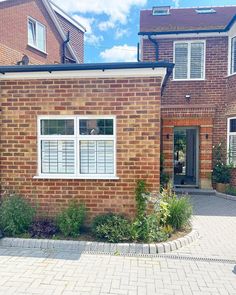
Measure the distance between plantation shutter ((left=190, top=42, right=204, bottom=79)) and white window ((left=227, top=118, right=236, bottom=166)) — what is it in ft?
7.84

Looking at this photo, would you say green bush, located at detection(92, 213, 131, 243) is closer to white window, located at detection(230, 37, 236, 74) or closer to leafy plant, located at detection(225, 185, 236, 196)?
leafy plant, located at detection(225, 185, 236, 196)

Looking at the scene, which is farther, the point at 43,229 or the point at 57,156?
the point at 57,156

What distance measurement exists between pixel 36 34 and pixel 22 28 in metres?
1.31

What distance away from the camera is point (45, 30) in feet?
44.6

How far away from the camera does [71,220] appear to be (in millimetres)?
5129

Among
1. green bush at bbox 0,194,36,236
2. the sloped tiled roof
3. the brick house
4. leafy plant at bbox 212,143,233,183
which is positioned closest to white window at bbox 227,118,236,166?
the brick house

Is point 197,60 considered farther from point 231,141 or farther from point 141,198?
point 141,198

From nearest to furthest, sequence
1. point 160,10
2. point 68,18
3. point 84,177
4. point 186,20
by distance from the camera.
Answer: point 84,177, point 186,20, point 160,10, point 68,18

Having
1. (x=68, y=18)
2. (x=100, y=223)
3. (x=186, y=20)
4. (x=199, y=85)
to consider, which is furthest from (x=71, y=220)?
(x=68, y=18)

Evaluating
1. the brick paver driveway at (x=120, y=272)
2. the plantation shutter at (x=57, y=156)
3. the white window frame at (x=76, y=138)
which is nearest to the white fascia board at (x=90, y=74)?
Answer: the white window frame at (x=76, y=138)

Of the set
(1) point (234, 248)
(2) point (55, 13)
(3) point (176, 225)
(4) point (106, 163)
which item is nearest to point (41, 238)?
(4) point (106, 163)

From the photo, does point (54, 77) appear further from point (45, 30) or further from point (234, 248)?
point (45, 30)

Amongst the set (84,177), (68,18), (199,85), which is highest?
(68,18)

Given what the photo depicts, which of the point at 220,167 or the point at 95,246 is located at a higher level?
the point at 220,167
